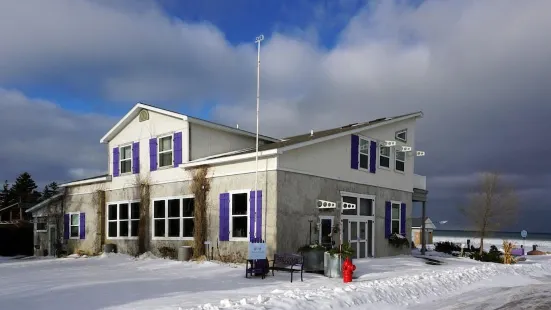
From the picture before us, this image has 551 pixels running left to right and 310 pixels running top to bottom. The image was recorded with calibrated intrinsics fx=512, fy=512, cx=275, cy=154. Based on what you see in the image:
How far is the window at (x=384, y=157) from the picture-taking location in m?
24.1

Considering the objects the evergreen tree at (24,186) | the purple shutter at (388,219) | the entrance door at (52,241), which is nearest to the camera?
the purple shutter at (388,219)

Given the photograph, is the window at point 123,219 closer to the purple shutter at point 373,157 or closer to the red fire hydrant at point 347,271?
the purple shutter at point 373,157

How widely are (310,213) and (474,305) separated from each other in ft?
25.5

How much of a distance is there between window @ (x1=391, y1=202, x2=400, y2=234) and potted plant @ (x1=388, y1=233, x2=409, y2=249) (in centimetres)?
36

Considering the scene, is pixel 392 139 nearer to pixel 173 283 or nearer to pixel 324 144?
pixel 324 144

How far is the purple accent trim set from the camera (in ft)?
75.9

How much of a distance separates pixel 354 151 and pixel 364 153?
3.45 feet

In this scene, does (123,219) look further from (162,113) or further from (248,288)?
(248,288)

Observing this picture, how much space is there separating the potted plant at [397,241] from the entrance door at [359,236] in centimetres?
157

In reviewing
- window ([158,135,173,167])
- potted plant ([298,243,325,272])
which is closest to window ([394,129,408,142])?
potted plant ([298,243,325,272])

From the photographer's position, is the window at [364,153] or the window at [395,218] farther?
the window at [395,218]

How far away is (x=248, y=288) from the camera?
1311 centimetres

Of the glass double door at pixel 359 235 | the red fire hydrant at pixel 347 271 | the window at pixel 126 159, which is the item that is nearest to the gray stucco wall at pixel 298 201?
the glass double door at pixel 359 235

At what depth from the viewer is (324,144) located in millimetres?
20078
